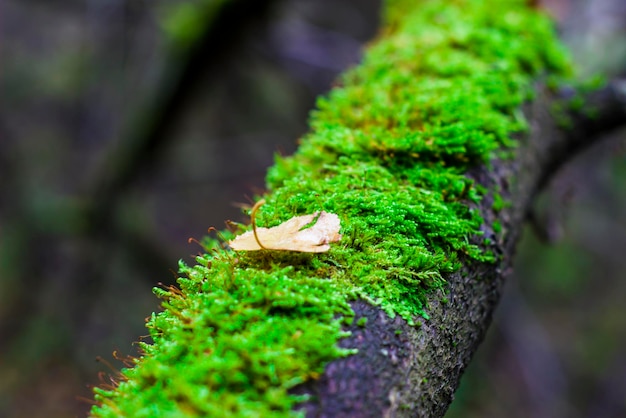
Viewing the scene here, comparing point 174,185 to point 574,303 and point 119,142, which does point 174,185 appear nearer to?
point 119,142

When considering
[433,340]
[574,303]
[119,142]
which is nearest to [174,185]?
[119,142]

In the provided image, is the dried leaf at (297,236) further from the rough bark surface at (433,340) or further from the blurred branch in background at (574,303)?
the blurred branch in background at (574,303)

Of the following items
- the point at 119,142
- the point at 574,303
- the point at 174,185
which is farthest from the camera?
the point at 574,303

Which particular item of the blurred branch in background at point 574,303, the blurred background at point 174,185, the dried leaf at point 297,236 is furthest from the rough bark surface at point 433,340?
the blurred branch in background at point 574,303

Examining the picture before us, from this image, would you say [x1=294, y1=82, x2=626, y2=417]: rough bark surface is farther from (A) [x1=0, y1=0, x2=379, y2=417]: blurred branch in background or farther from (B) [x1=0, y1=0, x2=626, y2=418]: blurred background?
(A) [x1=0, y1=0, x2=379, y2=417]: blurred branch in background

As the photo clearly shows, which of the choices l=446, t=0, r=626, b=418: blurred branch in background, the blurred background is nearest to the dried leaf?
the blurred background
